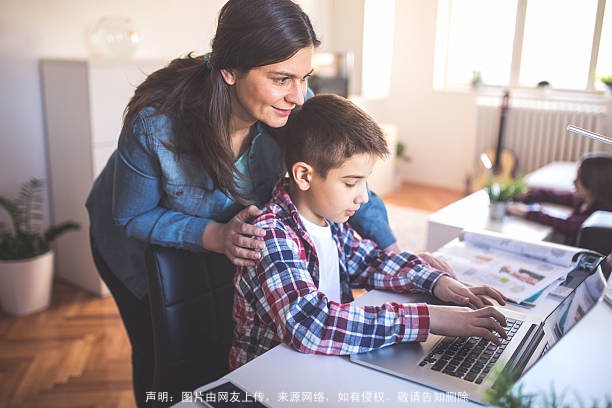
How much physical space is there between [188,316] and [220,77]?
0.46 metres

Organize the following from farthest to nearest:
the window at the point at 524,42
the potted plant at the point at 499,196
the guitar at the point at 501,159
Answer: the guitar at the point at 501,159 → the window at the point at 524,42 → the potted plant at the point at 499,196

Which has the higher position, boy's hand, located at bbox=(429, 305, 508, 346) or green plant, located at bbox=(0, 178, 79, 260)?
boy's hand, located at bbox=(429, 305, 508, 346)

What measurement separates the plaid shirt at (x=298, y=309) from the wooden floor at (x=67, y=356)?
1.18 metres

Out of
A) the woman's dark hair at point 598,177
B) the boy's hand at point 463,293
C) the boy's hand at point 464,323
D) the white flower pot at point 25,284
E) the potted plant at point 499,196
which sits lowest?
the white flower pot at point 25,284

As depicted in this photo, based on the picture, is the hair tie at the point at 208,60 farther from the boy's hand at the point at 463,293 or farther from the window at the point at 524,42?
the window at the point at 524,42

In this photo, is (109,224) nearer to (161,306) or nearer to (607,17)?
(161,306)

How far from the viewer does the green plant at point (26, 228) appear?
2666mm

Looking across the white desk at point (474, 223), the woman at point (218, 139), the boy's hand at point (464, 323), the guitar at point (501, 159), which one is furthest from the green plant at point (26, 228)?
the guitar at point (501, 159)

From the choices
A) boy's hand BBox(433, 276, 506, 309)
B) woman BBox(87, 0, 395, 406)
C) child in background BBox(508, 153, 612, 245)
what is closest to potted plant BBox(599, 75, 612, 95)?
child in background BBox(508, 153, 612, 245)

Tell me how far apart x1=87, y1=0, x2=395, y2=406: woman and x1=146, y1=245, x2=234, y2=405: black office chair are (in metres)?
0.06

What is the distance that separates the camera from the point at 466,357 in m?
0.92

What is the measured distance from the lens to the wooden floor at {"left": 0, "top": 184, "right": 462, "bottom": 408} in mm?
2068

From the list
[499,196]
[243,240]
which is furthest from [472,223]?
[243,240]

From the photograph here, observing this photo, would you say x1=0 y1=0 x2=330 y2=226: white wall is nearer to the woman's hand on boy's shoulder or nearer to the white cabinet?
the white cabinet
